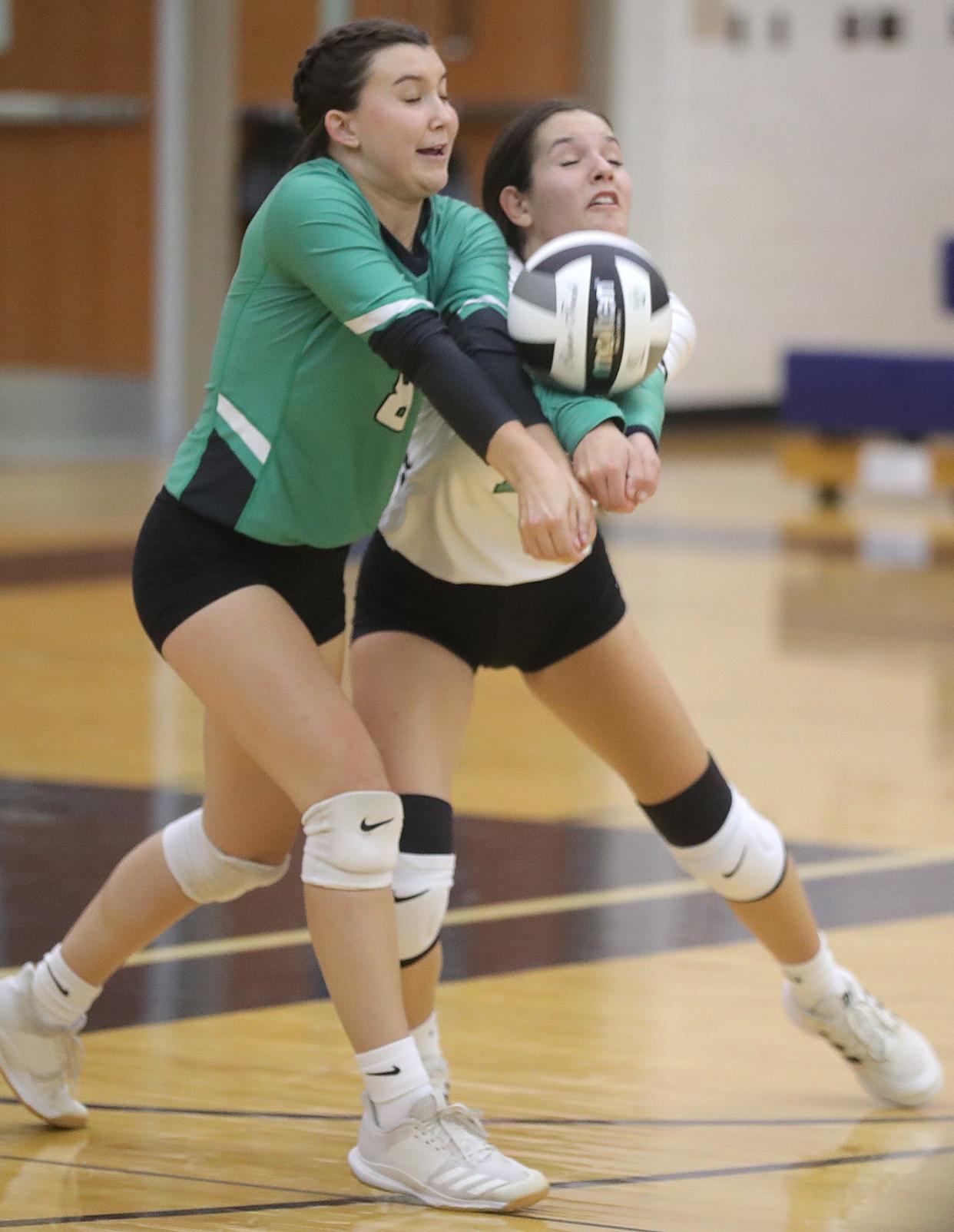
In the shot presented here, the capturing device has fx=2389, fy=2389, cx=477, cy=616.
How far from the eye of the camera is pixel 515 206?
3139mm

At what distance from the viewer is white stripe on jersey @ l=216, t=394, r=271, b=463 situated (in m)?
2.87

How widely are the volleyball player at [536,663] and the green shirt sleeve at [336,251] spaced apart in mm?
247

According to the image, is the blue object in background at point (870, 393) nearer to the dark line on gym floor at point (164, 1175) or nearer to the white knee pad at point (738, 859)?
the white knee pad at point (738, 859)

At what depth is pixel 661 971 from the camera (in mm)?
3947

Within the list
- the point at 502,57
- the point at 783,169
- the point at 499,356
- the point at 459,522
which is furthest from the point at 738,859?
Result: the point at 783,169

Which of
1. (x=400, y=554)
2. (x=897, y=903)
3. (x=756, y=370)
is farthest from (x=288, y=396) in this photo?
(x=756, y=370)

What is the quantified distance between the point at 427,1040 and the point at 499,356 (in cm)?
89

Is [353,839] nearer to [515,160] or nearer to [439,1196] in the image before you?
[439,1196]

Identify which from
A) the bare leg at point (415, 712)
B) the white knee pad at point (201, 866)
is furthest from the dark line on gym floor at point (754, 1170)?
the white knee pad at point (201, 866)

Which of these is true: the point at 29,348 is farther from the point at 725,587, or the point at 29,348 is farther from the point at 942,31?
the point at 942,31

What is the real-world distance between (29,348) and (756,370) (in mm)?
4987

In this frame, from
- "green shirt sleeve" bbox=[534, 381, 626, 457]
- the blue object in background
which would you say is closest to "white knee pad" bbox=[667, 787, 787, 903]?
"green shirt sleeve" bbox=[534, 381, 626, 457]

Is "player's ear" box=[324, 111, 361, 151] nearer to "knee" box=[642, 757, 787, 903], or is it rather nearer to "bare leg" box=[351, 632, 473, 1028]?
"bare leg" box=[351, 632, 473, 1028]

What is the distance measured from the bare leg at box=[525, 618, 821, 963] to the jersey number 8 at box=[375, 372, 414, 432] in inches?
17.1
